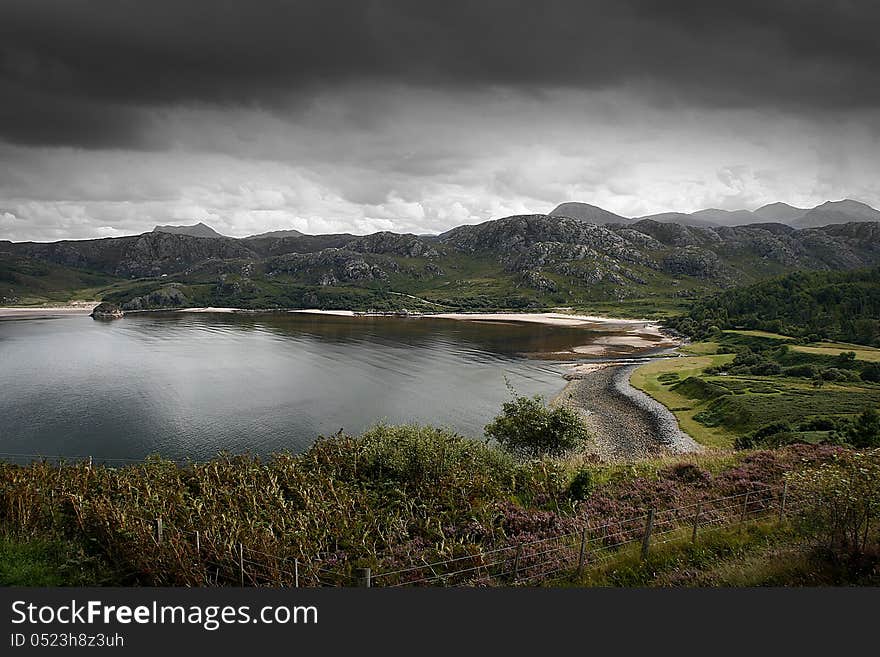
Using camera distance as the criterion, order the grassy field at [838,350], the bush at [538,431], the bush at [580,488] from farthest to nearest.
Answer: the grassy field at [838,350] < the bush at [538,431] < the bush at [580,488]

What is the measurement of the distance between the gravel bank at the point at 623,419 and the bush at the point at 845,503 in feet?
114

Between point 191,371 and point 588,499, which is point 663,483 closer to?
point 588,499

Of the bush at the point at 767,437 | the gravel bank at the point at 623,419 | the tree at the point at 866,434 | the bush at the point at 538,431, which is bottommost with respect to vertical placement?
the gravel bank at the point at 623,419

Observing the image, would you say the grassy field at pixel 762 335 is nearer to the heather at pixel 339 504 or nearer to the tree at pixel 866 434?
the tree at pixel 866 434

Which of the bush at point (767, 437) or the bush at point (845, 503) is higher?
the bush at point (845, 503)

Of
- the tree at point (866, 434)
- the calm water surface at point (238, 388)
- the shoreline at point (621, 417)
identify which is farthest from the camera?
the calm water surface at point (238, 388)

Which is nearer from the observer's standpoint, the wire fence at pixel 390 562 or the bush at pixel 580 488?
the wire fence at pixel 390 562

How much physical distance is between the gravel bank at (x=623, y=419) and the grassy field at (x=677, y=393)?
1782 mm

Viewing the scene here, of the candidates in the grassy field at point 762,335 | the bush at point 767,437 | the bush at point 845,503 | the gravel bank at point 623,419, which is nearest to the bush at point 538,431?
the gravel bank at point 623,419

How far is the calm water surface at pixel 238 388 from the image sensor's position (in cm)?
6788

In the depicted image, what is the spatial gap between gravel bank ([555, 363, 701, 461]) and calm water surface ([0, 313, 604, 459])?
25.1 feet

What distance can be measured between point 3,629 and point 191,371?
11617 cm

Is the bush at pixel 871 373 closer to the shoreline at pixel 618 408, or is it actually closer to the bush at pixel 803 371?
the bush at pixel 803 371

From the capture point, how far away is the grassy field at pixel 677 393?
69500 millimetres
